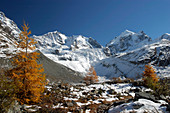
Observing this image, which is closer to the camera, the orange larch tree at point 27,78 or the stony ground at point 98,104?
the stony ground at point 98,104

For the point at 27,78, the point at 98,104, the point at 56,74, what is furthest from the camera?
the point at 56,74

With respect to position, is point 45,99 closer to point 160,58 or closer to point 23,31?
point 23,31

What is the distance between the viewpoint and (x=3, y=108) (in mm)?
4207

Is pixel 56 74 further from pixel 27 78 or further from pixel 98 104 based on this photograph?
pixel 98 104

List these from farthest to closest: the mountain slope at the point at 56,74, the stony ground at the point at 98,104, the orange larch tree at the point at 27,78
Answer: the mountain slope at the point at 56,74
the orange larch tree at the point at 27,78
the stony ground at the point at 98,104

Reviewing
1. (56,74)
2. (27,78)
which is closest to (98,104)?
(27,78)

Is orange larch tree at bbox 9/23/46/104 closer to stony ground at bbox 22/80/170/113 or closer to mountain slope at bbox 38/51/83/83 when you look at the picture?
stony ground at bbox 22/80/170/113

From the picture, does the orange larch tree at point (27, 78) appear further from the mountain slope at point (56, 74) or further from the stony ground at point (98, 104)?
the mountain slope at point (56, 74)

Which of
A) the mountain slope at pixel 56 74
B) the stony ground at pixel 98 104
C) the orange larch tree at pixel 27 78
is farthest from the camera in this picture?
the mountain slope at pixel 56 74

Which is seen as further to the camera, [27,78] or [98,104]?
[98,104]

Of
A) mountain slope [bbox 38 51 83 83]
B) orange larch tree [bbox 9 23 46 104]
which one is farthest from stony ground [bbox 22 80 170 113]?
mountain slope [bbox 38 51 83 83]

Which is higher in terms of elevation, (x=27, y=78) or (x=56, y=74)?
(x=27, y=78)

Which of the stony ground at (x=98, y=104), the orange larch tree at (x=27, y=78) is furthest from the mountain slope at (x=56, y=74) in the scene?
the orange larch tree at (x=27, y=78)

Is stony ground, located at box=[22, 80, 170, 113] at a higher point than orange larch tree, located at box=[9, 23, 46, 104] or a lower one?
lower
